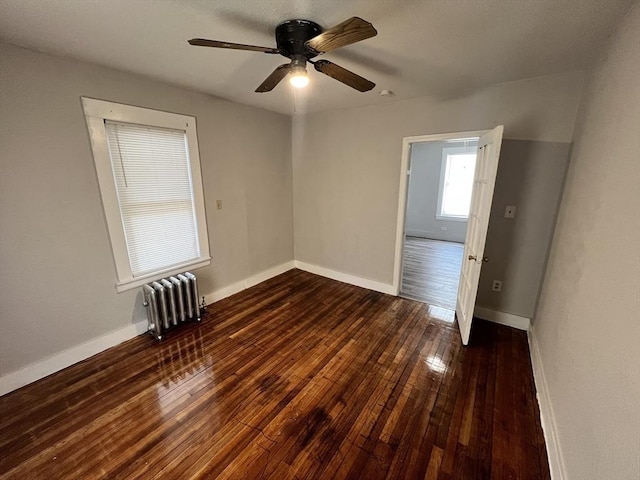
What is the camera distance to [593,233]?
143 centimetres

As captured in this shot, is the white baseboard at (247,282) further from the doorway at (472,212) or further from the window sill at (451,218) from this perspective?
the window sill at (451,218)

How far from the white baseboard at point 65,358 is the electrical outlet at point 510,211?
3855 millimetres

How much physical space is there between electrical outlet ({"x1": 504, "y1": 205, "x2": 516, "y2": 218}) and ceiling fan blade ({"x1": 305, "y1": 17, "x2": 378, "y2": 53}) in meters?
2.27

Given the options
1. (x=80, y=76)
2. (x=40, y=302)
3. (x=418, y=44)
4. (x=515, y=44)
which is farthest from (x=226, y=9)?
(x=40, y=302)

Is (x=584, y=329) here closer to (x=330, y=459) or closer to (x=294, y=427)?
(x=330, y=459)

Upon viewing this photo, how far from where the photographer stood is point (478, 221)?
2.40 metres

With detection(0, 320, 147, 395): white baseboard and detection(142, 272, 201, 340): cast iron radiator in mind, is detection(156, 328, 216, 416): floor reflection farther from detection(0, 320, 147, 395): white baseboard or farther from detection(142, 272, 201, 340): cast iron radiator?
detection(0, 320, 147, 395): white baseboard

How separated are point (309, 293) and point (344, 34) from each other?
9.62ft

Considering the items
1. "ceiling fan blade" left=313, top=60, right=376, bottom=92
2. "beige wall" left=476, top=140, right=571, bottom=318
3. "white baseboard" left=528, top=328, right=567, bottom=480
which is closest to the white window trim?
"ceiling fan blade" left=313, top=60, right=376, bottom=92

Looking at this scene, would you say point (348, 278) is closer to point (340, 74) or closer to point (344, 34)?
point (340, 74)

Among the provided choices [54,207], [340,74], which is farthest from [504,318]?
[54,207]

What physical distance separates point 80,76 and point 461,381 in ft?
12.6

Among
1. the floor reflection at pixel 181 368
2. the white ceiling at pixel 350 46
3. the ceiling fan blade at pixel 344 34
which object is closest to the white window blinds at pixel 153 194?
the white ceiling at pixel 350 46

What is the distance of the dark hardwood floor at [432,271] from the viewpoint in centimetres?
350
